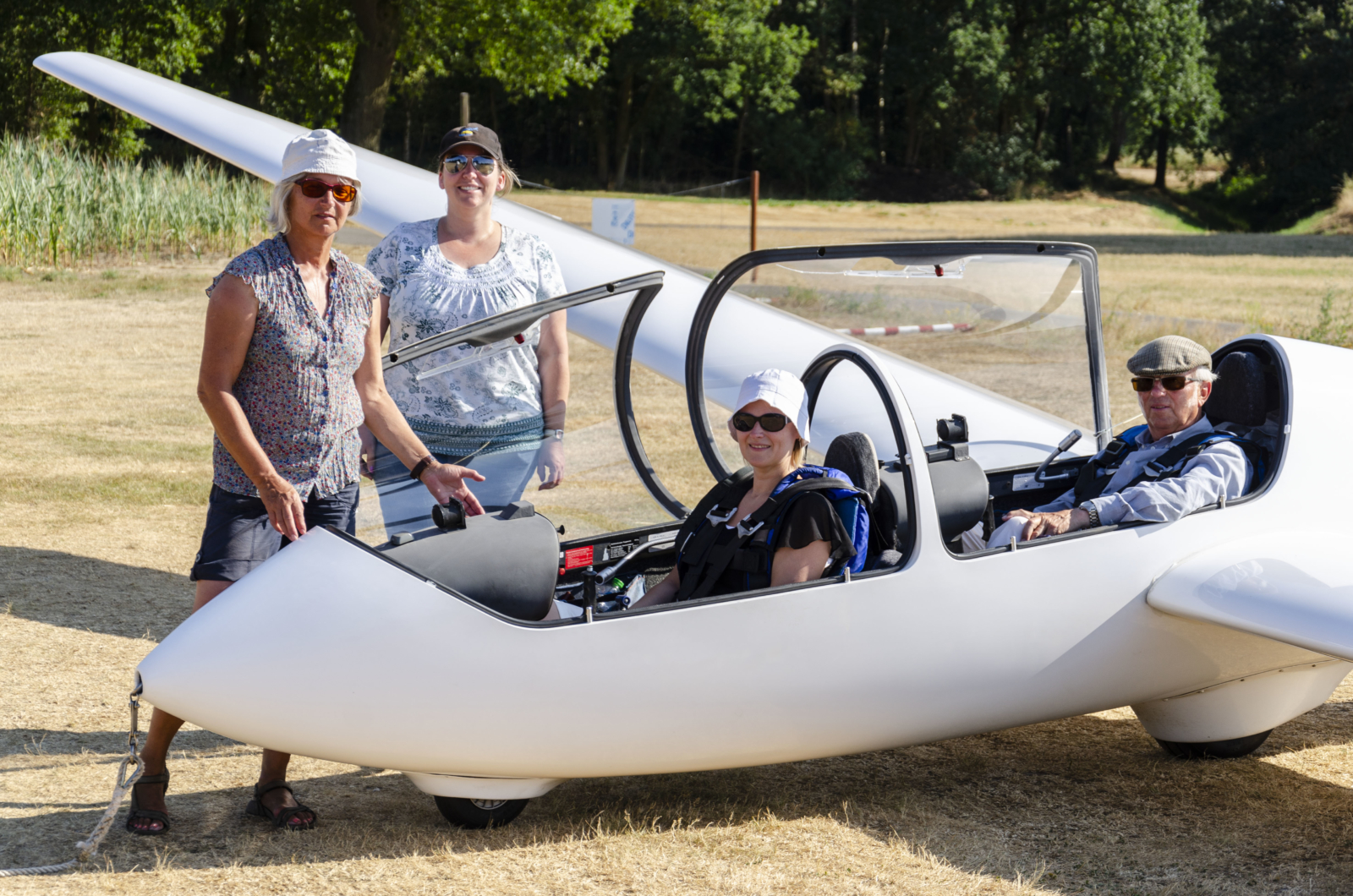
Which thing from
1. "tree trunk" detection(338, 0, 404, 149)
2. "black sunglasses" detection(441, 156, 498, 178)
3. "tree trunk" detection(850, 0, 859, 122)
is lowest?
"black sunglasses" detection(441, 156, 498, 178)

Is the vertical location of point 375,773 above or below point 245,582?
below

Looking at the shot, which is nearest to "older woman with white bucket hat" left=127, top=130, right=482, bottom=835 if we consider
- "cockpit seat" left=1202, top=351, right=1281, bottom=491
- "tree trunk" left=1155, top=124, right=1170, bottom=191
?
"cockpit seat" left=1202, top=351, right=1281, bottom=491

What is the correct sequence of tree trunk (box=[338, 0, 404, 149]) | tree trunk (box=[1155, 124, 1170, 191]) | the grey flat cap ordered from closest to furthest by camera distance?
the grey flat cap → tree trunk (box=[338, 0, 404, 149]) → tree trunk (box=[1155, 124, 1170, 191])

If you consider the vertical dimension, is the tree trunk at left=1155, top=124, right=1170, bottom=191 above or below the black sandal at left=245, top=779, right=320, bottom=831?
above

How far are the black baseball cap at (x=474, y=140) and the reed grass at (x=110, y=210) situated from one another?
11219mm

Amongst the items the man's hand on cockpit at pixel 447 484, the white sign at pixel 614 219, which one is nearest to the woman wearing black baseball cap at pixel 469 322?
the man's hand on cockpit at pixel 447 484

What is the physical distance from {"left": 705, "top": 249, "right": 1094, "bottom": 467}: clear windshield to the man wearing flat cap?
24.6 inches

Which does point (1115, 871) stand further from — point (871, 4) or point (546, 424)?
point (871, 4)

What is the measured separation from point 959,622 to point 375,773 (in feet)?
6.22

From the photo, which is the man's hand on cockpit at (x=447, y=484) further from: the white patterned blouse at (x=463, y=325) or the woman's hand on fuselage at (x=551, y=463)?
the woman's hand on fuselage at (x=551, y=463)

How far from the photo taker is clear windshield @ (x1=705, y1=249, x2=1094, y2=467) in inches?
184

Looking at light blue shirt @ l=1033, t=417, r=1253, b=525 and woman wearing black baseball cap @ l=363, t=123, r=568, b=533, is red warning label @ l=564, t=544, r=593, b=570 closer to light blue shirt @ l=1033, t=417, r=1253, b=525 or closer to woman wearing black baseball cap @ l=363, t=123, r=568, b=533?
woman wearing black baseball cap @ l=363, t=123, r=568, b=533

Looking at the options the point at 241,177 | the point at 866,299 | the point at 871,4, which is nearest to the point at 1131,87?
the point at 871,4

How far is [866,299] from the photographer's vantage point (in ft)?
16.8
